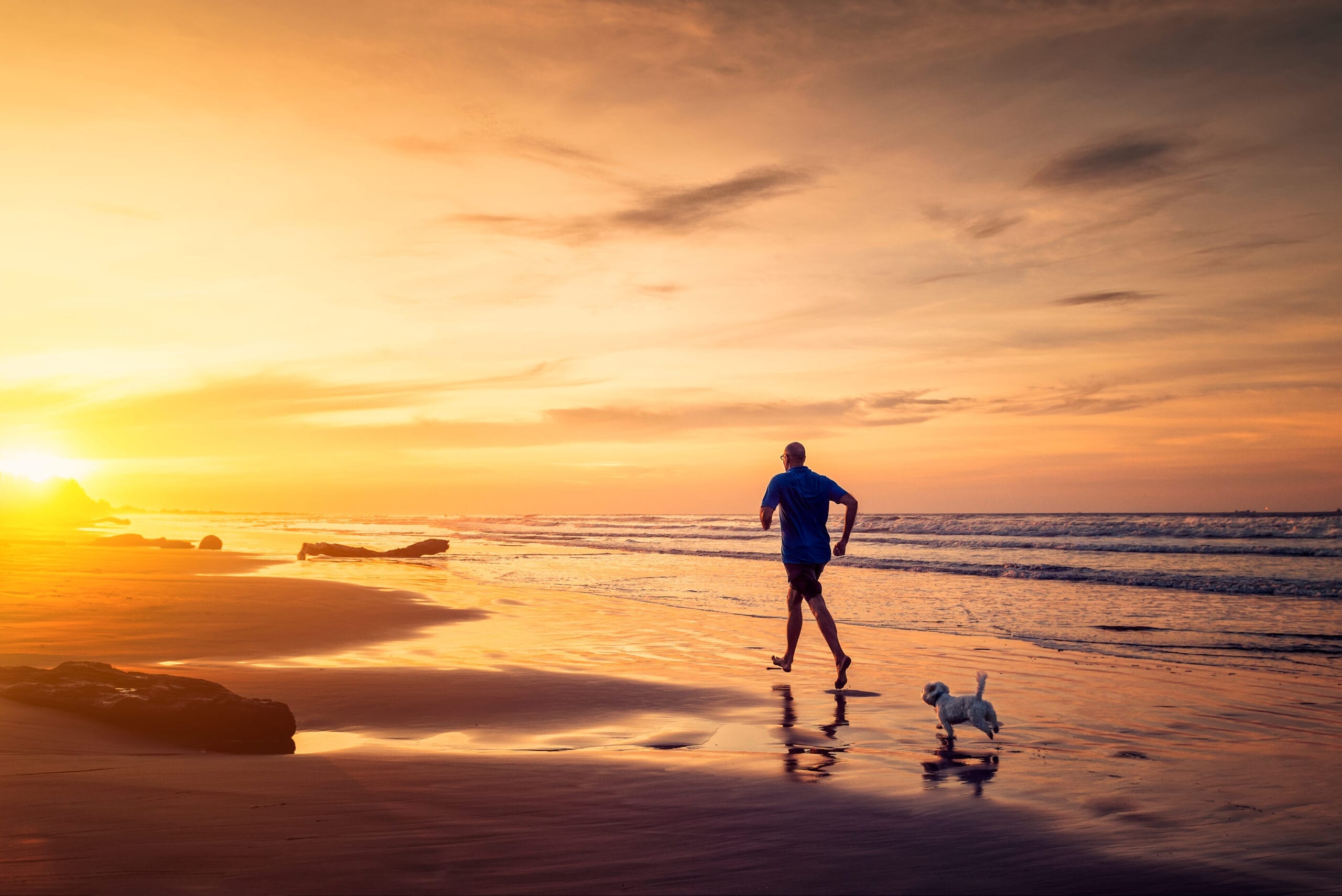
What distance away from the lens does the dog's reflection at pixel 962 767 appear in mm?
4871

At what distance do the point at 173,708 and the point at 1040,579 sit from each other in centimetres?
2083

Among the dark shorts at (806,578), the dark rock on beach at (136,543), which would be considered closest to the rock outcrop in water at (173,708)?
the dark shorts at (806,578)

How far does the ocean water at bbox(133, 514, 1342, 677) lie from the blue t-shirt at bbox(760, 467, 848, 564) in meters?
4.66

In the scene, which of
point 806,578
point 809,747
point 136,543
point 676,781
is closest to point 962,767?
point 809,747

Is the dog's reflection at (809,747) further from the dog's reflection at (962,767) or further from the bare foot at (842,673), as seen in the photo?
A: the dog's reflection at (962,767)

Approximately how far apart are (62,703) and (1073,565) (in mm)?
27696

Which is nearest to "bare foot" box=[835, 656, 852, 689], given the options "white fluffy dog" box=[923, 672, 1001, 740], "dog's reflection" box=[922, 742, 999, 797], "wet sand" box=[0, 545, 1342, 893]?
"wet sand" box=[0, 545, 1342, 893]

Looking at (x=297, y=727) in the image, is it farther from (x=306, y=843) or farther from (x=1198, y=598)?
(x=1198, y=598)

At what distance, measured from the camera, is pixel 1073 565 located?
87.7ft

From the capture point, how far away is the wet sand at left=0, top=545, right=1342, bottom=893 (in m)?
3.37

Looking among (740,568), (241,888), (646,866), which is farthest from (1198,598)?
(241,888)

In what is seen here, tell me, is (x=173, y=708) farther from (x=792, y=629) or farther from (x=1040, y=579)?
(x=1040, y=579)

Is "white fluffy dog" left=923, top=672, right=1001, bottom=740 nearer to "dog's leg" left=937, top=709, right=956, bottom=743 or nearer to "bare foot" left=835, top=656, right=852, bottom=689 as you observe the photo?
"dog's leg" left=937, top=709, right=956, bottom=743

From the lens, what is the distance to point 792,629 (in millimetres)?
8594
